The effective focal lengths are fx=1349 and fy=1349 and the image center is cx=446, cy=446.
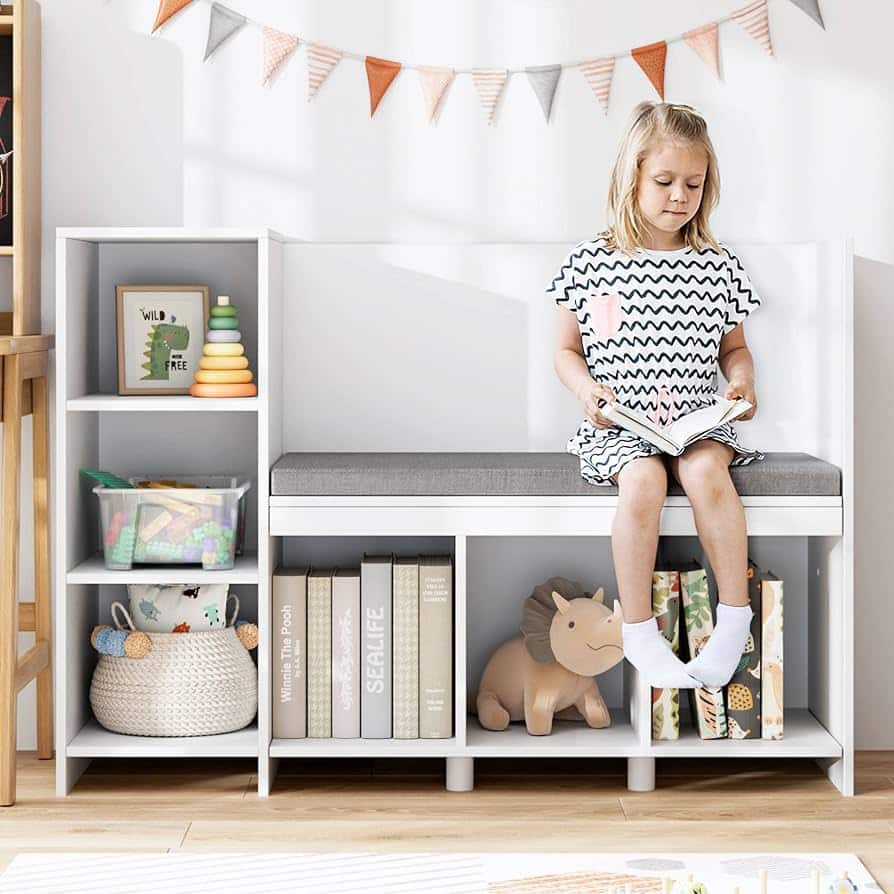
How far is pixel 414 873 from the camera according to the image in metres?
2.05

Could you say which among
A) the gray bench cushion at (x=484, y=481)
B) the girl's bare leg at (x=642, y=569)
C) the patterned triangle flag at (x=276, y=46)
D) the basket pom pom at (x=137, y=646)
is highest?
the patterned triangle flag at (x=276, y=46)

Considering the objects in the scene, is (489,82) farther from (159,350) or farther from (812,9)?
(159,350)

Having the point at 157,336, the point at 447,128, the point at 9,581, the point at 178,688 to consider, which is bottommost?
the point at 178,688

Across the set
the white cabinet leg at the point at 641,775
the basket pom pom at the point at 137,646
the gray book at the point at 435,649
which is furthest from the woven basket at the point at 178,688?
the white cabinet leg at the point at 641,775

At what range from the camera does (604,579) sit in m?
2.77

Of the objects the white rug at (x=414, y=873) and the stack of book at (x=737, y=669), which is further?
the stack of book at (x=737, y=669)

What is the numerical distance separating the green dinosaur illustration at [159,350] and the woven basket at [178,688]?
50cm

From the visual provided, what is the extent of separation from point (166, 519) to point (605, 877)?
102 cm

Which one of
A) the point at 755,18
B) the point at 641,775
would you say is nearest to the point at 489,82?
the point at 755,18

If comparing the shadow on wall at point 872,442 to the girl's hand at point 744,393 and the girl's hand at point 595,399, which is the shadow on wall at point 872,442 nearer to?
the girl's hand at point 744,393

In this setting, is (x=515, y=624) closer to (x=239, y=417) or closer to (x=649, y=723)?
(x=649, y=723)

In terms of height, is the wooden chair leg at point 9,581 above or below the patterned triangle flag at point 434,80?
below

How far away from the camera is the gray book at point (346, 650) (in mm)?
2482

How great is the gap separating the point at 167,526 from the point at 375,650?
446 mm
